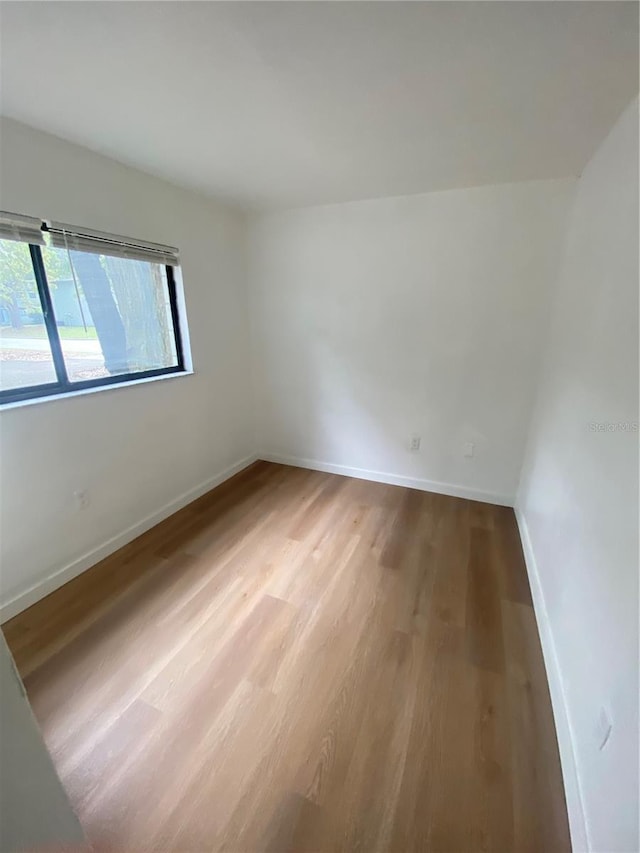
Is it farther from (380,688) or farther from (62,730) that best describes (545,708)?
(62,730)

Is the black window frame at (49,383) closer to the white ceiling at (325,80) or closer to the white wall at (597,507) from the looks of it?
the white ceiling at (325,80)

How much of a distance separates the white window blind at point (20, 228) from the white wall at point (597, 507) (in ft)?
8.13

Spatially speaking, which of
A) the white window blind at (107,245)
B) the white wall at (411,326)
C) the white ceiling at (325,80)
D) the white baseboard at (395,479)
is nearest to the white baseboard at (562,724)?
the white baseboard at (395,479)

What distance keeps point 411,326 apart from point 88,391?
7.35 ft

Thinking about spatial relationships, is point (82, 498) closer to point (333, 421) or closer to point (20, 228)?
point (20, 228)

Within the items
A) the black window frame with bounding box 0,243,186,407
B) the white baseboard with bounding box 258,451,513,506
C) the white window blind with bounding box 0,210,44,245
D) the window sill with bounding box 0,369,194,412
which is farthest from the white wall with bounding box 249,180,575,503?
the white window blind with bounding box 0,210,44,245

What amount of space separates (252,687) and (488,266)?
280cm

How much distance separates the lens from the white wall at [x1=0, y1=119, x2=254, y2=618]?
168 cm

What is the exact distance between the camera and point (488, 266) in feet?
7.96

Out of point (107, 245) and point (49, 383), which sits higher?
point (107, 245)

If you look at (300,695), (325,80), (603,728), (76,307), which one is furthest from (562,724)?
(76,307)

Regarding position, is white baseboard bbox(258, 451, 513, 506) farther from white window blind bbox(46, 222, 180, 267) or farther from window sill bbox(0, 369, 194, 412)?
white window blind bbox(46, 222, 180, 267)

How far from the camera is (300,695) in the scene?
4.63 feet

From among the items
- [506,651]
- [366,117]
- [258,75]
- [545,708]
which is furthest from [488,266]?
[545,708]
